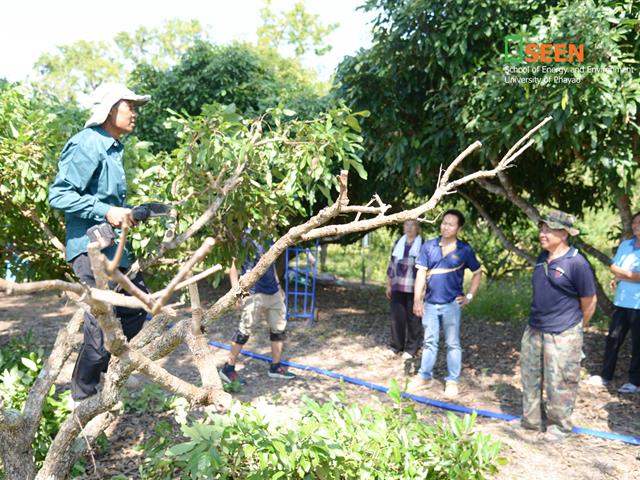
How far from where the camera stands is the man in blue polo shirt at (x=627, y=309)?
16.9ft

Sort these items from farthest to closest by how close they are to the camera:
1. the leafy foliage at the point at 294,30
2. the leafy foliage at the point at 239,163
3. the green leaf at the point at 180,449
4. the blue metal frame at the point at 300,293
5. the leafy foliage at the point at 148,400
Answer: the leafy foliage at the point at 294,30
the blue metal frame at the point at 300,293
the leafy foliage at the point at 148,400
the leafy foliage at the point at 239,163
the green leaf at the point at 180,449

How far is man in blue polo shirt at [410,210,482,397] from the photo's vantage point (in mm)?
5332

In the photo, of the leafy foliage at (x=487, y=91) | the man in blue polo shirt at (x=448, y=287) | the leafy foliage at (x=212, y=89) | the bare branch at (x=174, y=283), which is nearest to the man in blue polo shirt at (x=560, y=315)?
the leafy foliage at (x=487, y=91)

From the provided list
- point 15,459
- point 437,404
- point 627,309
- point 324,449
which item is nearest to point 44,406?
point 15,459

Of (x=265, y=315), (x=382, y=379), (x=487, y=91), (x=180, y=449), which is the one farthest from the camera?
(x=382, y=379)

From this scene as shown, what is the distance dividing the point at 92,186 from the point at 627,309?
494 cm

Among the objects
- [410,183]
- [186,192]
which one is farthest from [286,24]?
[186,192]

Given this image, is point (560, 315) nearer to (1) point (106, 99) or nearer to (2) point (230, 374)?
(2) point (230, 374)

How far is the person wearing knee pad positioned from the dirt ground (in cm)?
18

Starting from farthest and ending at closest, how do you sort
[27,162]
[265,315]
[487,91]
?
[265,315], [487,91], [27,162]

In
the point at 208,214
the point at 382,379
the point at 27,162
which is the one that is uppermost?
the point at 27,162

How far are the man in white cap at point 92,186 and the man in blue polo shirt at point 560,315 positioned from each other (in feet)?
9.86

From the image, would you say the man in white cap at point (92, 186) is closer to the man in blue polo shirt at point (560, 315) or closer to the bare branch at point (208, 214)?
the bare branch at point (208, 214)

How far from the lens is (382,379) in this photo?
5.89 meters
